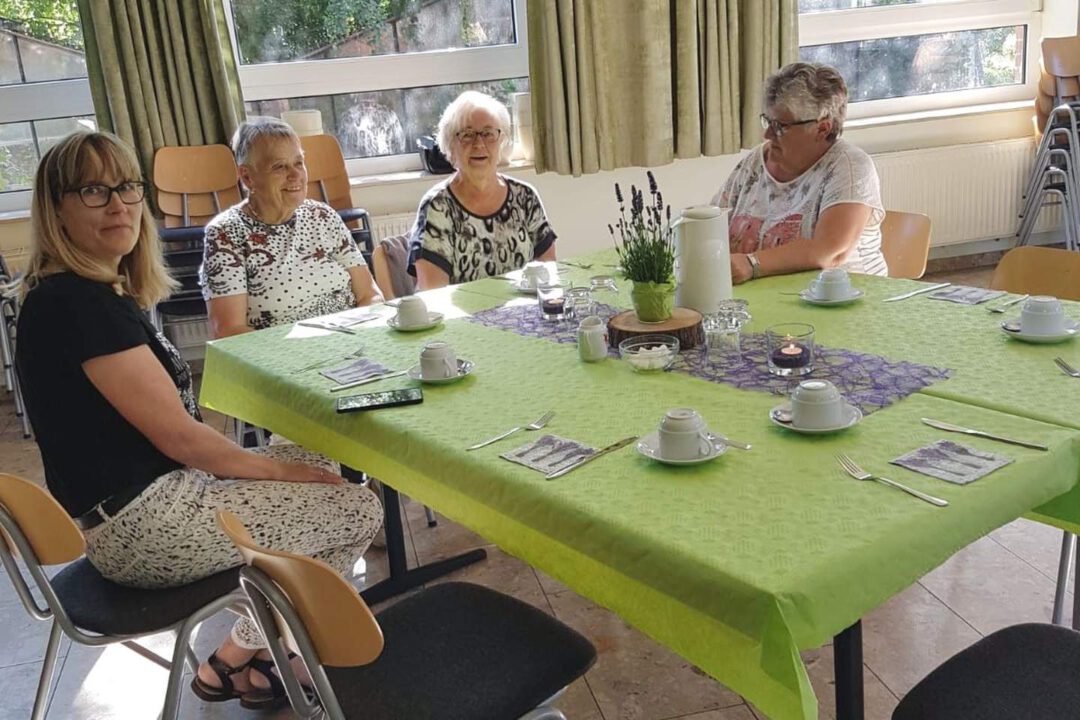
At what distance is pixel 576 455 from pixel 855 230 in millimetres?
1291

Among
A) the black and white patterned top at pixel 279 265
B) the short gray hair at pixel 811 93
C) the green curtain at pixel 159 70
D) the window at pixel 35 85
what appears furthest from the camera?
the window at pixel 35 85

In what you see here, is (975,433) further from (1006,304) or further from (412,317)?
(412,317)

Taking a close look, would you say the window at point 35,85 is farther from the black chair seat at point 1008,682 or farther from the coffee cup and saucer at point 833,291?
the black chair seat at point 1008,682

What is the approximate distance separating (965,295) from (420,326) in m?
1.16

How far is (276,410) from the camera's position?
2.03 m

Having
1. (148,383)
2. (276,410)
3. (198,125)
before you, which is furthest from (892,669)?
(198,125)

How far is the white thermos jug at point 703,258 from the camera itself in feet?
6.75

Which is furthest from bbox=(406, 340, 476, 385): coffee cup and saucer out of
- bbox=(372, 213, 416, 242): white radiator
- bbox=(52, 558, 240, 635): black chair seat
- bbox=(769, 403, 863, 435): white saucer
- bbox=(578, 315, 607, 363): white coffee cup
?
bbox=(372, 213, 416, 242): white radiator

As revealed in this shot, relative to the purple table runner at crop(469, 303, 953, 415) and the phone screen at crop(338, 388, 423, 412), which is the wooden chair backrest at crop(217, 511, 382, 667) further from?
the purple table runner at crop(469, 303, 953, 415)

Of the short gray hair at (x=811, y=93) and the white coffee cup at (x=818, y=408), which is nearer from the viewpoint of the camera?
the white coffee cup at (x=818, y=408)

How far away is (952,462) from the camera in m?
1.32

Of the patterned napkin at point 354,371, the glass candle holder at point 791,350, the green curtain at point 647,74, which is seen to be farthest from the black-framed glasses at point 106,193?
the green curtain at point 647,74

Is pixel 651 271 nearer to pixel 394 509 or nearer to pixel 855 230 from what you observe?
pixel 855 230

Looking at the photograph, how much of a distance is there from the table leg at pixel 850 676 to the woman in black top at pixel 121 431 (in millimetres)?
940
